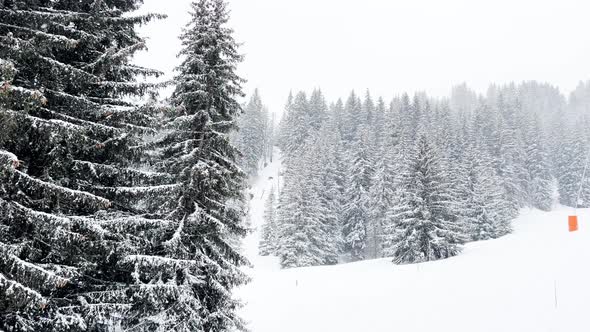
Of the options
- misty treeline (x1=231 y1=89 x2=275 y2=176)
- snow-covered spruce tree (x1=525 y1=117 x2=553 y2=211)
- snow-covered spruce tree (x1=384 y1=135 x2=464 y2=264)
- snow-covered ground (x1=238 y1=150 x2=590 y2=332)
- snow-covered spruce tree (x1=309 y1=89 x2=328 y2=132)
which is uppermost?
snow-covered spruce tree (x1=309 y1=89 x2=328 y2=132)

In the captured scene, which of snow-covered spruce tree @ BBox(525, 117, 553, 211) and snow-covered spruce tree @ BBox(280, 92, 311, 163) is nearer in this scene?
snow-covered spruce tree @ BBox(525, 117, 553, 211)

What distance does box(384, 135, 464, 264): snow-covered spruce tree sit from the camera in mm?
31031

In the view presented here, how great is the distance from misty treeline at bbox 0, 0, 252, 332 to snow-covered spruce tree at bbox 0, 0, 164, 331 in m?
0.03

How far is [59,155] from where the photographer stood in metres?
8.30

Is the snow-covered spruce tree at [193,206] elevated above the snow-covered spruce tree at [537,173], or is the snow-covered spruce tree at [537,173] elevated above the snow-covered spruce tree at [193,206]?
the snow-covered spruce tree at [537,173]

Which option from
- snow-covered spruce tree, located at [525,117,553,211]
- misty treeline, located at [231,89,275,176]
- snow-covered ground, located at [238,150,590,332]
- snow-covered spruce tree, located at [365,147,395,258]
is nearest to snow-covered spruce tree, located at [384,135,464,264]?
snow-covered ground, located at [238,150,590,332]

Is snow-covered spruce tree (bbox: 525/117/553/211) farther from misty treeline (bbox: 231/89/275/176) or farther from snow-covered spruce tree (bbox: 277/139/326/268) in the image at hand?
misty treeline (bbox: 231/89/275/176)

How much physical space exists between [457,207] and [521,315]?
27303 mm

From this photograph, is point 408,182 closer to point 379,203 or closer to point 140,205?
point 379,203

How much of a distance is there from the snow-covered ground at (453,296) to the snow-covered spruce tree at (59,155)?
9.13m

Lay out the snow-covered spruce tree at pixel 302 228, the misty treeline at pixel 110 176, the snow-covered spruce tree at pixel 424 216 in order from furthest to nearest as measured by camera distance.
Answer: the snow-covered spruce tree at pixel 302 228, the snow-covered spruce tree at pixel 424 216, the misty treeline at pixel 110 176

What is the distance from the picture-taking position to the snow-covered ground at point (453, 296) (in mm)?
13180

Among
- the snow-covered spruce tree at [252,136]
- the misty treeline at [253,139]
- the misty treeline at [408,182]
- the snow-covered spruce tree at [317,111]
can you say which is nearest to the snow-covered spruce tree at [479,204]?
the misty treeline at [408,182]

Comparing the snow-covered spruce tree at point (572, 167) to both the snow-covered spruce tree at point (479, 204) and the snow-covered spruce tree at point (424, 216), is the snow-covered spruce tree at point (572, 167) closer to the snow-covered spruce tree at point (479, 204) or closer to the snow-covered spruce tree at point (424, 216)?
the snow-covered spruce tree at point (479, 204)
